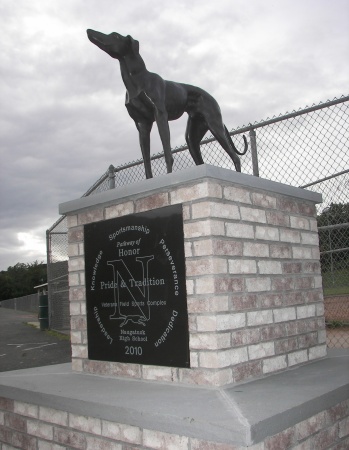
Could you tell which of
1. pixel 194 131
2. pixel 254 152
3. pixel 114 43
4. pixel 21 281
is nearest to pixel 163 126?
pixel 194 131

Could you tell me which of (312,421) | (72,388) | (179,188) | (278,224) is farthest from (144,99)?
(312,421)

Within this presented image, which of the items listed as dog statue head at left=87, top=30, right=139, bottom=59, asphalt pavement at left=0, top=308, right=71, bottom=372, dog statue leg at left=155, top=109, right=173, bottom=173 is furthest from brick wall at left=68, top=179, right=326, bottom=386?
asphalt pavement at left=0, top=308, right=71, bottom=372

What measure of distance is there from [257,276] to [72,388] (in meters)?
1.62

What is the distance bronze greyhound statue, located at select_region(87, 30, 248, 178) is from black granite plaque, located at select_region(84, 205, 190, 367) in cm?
66

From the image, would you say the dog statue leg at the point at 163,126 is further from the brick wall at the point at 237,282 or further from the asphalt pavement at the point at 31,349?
the asphalt pavement at the point at 31,349

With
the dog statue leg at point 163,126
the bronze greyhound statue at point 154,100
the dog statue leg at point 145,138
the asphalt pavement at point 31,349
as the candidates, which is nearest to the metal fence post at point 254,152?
the bronze greyhound statue at point 154,100

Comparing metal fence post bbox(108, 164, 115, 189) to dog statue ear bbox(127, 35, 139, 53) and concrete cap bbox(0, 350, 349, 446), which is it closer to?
dog statue ear bbox(127, 35, 139, 53)

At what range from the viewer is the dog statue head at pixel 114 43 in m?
3.90

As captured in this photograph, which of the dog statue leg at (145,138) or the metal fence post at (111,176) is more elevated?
the metal fence post at (111,176)

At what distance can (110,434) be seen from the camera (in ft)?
10.5

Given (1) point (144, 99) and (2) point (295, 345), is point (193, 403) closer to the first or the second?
(2) point (295, 345)

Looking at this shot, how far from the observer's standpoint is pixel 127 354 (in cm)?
398

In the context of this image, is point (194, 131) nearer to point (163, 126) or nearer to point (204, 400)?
point (163, 126)

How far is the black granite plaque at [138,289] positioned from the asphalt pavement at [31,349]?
4.96 metres
